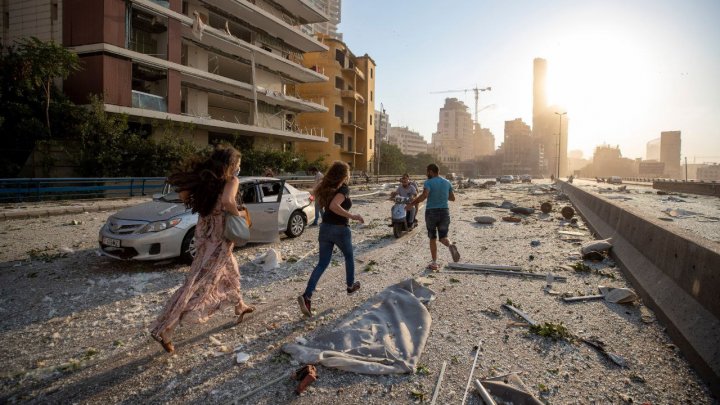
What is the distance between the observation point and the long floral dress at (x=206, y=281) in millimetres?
3508

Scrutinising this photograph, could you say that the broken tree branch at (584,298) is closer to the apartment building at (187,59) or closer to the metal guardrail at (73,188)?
the metal guardrail at (73,188)

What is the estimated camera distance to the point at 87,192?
16906 millimetres

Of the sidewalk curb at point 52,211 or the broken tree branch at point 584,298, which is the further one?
the sidewalk curb at point 52,211

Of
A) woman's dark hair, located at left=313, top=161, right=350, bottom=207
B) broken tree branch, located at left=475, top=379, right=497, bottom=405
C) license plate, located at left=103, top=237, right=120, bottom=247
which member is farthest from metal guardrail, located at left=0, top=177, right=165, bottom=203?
broken tree branch, located at left=475, top=379, right=497, bottom=405

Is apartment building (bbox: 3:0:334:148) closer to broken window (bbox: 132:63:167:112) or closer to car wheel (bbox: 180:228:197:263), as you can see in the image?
broken window (bbox: 132:63:167:112)

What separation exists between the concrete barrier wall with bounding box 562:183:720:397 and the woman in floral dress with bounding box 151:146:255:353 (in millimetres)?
4467

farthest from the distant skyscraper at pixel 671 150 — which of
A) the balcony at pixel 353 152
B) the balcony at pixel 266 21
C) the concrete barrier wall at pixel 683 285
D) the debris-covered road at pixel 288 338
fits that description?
the debris-covered road at pixel 288 338

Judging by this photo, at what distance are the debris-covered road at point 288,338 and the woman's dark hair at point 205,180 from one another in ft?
4.76

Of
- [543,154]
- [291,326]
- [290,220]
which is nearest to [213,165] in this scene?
[291,326]

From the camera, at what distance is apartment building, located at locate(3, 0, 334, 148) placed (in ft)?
68.3

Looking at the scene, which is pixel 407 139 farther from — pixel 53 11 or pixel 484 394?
pixel 484 394

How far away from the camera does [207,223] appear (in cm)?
380

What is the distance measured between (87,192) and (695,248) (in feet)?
68.9

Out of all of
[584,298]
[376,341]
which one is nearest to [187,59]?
[376,341]
